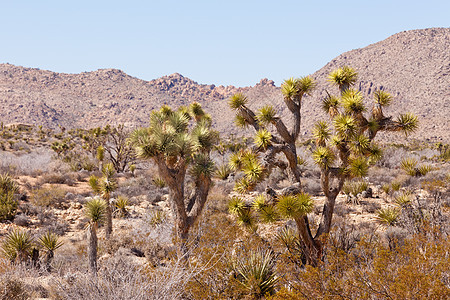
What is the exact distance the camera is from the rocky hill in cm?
6025

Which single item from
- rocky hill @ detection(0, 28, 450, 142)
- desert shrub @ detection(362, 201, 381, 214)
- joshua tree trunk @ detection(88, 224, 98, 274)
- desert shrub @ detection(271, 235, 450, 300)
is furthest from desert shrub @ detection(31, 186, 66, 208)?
rocky hill @ detection(0, 28, 450, 142)

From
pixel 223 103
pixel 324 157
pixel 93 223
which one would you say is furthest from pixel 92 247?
pixel 223 103

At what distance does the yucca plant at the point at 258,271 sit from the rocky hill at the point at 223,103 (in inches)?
1969

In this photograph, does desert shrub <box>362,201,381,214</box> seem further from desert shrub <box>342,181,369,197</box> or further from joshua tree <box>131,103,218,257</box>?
joshua tree <box>131,103,218,257</box>

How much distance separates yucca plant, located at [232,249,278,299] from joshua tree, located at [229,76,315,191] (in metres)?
1.37

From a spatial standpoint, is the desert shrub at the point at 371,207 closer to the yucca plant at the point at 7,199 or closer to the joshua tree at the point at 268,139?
the joshua tree at the point at 268,139

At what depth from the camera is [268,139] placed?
21.6 ft

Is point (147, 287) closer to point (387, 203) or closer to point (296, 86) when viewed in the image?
point (296, 86)

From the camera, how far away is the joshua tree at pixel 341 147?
6.37 metres

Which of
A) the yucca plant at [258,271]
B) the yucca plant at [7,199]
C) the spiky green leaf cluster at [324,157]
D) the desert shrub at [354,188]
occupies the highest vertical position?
the spiky green leaf cluster at [324,157]

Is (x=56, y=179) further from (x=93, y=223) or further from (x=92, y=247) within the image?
(x=92, y=247)

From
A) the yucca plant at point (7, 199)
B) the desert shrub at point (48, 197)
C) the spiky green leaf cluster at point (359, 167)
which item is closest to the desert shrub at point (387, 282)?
the spiky green leaf cluster at point (359, 167)

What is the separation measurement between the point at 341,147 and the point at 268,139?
1596 millimetres

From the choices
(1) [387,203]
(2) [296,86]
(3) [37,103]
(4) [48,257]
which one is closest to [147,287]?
(2) [296,86]
